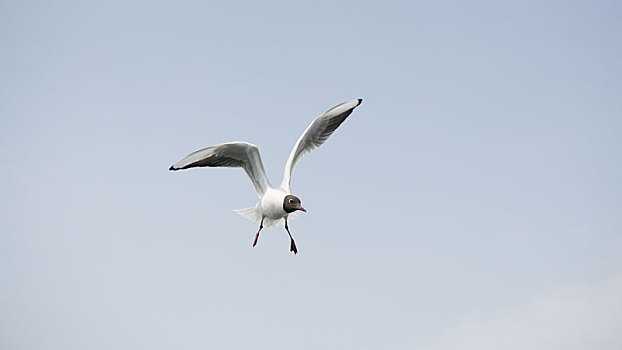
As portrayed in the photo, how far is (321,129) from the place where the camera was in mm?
12352

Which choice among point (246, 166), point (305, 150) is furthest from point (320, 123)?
A: point (246, 166)

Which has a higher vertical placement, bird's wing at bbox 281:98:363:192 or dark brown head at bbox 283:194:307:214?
bird's wing at bbox 281:98:363:192

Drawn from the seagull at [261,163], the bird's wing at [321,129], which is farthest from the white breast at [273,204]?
the bird's wing at [321,129]

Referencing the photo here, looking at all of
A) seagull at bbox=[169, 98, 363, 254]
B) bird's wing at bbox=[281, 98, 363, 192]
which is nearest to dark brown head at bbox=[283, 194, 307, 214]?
seagull at bbox=[169, 98, 363, 254]

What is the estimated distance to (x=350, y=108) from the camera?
12.2 meters

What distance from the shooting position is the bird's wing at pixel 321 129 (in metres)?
12.0

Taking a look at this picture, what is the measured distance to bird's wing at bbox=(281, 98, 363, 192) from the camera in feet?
39.5

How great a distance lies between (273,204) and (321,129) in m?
2.05

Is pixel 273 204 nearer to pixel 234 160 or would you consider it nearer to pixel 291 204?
pixel 291 204

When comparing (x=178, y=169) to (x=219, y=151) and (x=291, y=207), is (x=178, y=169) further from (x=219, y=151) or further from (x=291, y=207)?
(x=291, y=207)

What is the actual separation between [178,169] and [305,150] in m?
2.51

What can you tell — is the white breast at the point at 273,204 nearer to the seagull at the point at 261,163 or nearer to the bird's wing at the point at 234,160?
the seagull at the point at 261,163

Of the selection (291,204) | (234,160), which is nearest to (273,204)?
(291,204)

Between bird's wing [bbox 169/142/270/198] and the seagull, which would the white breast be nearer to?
the seagull
